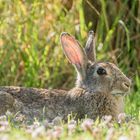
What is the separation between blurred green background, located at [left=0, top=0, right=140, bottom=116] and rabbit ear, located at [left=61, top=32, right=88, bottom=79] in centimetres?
128

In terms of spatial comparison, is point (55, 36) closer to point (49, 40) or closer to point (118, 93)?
point (49, 40)

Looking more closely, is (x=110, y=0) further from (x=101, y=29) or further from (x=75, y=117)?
(x=75, y=117)

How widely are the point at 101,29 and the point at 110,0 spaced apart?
440 millimetres

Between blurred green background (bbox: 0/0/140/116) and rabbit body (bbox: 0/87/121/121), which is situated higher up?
blurred green background (bbox: 0/0/140/116)

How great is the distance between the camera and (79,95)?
23.7 feet

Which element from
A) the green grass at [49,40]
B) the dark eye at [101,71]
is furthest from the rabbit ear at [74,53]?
the green grass at [49,40]

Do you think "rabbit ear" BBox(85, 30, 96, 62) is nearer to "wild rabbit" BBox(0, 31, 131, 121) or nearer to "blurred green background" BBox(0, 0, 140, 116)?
"wild rabbit" BBox(0, 31, 131, 121)

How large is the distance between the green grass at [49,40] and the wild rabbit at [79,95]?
1246 mm

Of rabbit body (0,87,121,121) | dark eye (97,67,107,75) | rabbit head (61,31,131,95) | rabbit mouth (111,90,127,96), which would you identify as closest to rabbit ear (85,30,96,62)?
rabbit head (61,31,131,95)

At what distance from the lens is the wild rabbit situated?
6844 mm

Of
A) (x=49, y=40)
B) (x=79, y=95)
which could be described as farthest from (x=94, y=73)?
(x=49, y=40)

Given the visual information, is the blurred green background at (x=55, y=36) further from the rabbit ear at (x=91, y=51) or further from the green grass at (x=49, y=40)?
the rabbit ear at (x=91, y=51)

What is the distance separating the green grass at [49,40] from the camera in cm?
889

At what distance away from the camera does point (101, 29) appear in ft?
30.7
